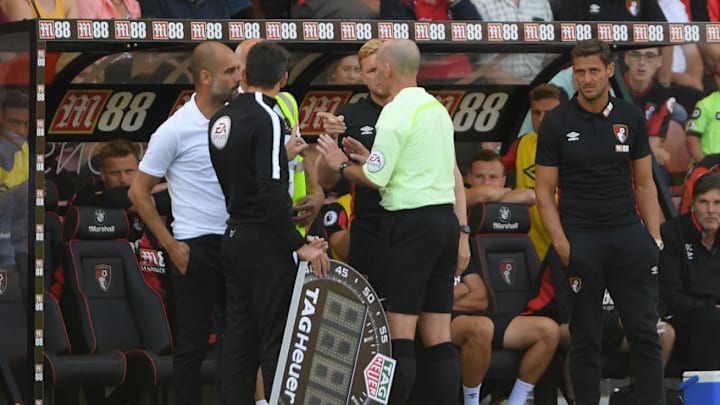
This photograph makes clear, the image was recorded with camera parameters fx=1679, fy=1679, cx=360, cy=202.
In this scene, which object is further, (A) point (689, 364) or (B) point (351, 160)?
(A) point (689, 364)

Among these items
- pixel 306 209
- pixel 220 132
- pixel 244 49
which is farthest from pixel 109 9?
pixel 220 132

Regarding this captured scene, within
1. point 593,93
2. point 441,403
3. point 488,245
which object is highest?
point 593,93

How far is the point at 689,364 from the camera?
10.3 m

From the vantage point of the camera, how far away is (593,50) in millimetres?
9109

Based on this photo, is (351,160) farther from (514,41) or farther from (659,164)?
(659,164)

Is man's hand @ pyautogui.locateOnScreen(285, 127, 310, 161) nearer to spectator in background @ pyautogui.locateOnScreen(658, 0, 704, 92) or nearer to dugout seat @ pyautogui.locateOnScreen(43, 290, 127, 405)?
dugout seat @ pyautogui.locateOnScreen(43, 290, 127, 405)

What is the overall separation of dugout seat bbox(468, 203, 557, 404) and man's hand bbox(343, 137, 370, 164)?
Answer: 2225 millimetres

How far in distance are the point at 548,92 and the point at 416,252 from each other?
3.04m

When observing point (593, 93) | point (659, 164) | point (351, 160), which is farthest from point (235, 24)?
point (659, 164)

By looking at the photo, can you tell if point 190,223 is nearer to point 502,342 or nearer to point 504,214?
point 502,342

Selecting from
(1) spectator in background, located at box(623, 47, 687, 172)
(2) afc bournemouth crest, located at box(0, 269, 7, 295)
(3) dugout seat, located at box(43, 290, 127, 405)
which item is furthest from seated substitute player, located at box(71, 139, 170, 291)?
(1) spectator in background, located at box(623, 47, 687, 172)

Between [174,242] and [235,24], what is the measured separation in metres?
1.49

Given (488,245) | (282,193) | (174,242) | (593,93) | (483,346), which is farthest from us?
(488,245)

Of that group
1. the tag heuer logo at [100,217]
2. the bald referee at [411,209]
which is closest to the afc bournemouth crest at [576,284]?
the bald referee at [411,209]
